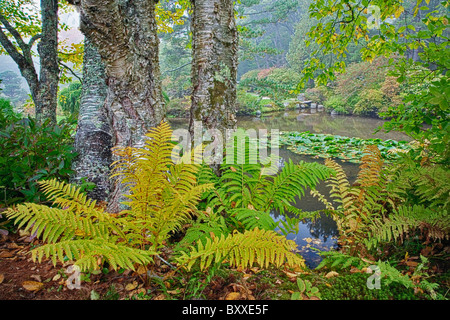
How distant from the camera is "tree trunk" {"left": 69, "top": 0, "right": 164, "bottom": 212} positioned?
173 cm

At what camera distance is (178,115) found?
1492cm

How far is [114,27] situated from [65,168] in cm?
→ 127

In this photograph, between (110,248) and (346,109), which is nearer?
(110,248)

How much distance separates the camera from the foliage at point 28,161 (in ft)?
6.60

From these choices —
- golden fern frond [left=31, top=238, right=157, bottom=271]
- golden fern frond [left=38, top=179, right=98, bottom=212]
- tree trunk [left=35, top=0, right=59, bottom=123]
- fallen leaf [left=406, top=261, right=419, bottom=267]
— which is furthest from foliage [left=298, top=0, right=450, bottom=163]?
tree trunk [left=35, top=0, right=59, bottom=123]

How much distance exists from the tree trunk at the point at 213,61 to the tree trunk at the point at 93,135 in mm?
990

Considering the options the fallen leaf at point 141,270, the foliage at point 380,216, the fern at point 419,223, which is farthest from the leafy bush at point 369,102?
the fallen leaf at point 141,270

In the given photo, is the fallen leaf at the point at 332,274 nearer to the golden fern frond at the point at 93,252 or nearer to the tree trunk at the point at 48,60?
the golden fern frond at the point at 93,252

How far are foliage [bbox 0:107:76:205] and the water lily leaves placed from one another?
475 cm

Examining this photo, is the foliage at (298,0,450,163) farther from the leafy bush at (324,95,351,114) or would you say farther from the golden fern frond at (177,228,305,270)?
the leafy bush at (324,95,351,114)

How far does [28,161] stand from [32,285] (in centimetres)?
125
